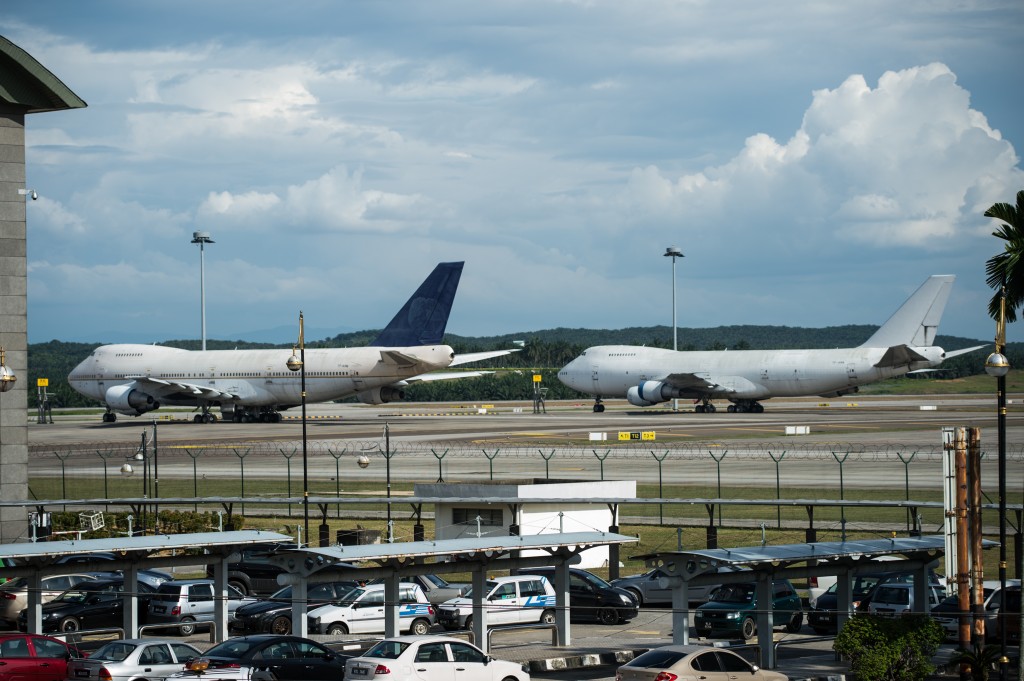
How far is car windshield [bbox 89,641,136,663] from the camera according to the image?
20.7 m

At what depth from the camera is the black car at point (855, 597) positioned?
Answer: 27.1m

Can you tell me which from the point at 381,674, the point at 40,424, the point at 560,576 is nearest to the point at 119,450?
the point at 40,424

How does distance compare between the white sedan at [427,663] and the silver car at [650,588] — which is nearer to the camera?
the white sedan at [427,663]

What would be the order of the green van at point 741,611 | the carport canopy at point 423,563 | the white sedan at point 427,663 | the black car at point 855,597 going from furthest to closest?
the black car at point 855,597 → the green van at point 741,611 → the carport canopy at point 423,563 → the white sedan at point 427,663

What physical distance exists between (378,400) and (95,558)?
59.2 metres

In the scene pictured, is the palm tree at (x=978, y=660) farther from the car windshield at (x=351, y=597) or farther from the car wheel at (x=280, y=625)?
the car wheel at (x=280, y=625)

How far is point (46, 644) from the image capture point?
70.5 ft

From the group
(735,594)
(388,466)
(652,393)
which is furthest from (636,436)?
(735,594)

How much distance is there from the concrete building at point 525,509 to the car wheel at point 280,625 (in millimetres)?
9134

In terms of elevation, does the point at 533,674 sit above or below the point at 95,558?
below

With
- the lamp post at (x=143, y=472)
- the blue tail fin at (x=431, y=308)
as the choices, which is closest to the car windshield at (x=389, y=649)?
the lamp post at (x=143, y=472)

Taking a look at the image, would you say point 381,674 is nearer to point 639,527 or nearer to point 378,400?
point 639,527

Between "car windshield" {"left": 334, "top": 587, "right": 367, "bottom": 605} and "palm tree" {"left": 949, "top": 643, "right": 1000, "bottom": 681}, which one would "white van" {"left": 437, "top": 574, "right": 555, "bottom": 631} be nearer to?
"car windshield" {"left": 334, "top": 587, "right": 367, "bottom": 605}

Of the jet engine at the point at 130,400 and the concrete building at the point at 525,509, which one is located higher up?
the jet engine at the point at 130,400
